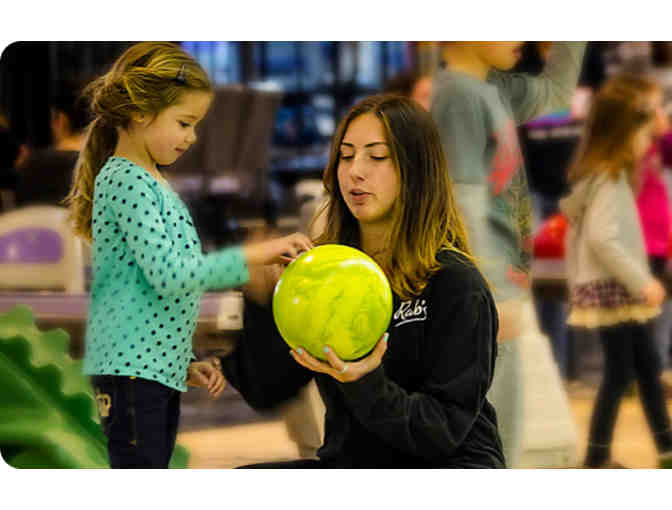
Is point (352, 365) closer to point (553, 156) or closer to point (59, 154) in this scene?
point (553, 156)

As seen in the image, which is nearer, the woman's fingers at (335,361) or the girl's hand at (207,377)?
the woman's fingers at (335,361)

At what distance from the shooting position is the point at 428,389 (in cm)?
216

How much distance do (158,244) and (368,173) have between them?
49 centimetres

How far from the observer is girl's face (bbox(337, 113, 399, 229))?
2.28 metres

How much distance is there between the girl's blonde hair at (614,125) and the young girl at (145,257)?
78 centimetres

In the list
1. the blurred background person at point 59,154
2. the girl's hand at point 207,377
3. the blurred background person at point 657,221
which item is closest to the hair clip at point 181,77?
the blurred background person at point 59,154

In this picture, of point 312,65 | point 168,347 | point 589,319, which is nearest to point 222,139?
point 312,65

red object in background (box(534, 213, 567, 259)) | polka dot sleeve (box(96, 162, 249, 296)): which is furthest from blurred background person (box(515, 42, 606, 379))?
polka dot sleeve (box(96, 162, 249, 296))

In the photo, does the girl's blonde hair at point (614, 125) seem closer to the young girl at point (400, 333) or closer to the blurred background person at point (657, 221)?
the blurred background person at point (657, 221)

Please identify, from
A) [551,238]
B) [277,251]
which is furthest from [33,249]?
[551,238]

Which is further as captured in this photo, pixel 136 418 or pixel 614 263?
pixel 614 263

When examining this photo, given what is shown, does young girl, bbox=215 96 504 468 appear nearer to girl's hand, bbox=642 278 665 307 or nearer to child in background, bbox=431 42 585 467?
child in background, bbox=431 42 585 467

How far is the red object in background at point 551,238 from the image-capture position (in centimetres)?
254
